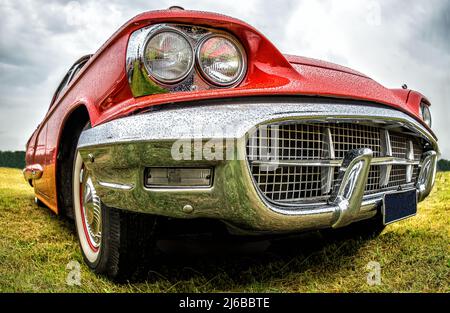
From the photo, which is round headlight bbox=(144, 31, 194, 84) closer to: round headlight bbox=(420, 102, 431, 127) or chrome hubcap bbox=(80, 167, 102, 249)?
chrome hubcap bbox=(80, 167, 102, 249)

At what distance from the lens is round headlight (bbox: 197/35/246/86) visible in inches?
67.1

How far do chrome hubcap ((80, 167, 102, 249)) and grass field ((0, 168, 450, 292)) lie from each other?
183 millimetres

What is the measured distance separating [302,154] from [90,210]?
1.14 metres

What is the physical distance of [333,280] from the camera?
2.11 m

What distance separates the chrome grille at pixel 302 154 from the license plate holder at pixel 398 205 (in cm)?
10

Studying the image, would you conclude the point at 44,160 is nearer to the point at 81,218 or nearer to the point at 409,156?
the point at 81,218

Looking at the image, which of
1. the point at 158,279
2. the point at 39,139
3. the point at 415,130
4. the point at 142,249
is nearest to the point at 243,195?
the point at 142,249

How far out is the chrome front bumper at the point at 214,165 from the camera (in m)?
1.51

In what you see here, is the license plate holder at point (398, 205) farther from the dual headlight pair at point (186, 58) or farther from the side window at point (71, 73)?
the side window at point (71, 73)

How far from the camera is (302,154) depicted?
6.00 ft

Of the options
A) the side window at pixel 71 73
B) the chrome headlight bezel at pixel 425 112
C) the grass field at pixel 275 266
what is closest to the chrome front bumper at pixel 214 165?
the grass field at pixel 275 266

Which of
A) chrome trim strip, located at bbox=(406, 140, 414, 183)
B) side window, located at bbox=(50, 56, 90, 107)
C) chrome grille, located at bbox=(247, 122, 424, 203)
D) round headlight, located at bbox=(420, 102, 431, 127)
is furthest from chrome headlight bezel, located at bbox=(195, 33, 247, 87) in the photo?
side window, located at bbox=(50, 56, 90, 107)

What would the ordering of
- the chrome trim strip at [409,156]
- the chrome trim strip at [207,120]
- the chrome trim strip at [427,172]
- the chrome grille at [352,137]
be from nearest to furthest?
the chrome trim strip at [207,120] < the chrome grille at [352,137] < the chrome trim strip at [409,156] < the chrome trim strip at [427,172]

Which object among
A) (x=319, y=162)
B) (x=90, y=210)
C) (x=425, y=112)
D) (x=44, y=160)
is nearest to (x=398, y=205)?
(x=319, y=162)
